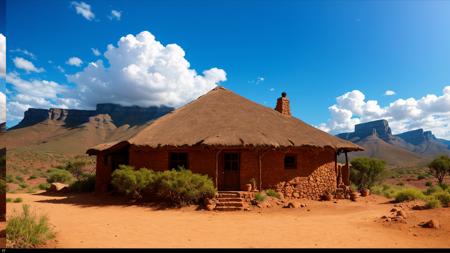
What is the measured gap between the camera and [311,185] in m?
15.0

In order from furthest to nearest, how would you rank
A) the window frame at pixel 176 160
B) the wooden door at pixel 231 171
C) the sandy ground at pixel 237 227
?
the window frame at pixel 176 160
the wooden door at pixel 231 171
the sandy ground at pixel 237 227

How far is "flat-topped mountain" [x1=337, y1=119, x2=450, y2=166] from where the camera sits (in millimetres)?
67706

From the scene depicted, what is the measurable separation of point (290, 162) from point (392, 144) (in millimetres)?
89704

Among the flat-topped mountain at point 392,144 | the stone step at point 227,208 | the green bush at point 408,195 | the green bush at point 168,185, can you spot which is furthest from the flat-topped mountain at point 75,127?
the flat-topped mountain at point 392,144

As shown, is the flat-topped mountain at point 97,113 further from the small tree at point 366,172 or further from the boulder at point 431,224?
the boulder at point 431,224

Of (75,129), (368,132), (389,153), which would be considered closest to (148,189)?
(75,129)

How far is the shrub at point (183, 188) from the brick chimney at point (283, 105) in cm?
853

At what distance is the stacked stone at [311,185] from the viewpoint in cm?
1445

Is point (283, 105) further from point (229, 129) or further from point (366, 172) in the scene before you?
point (366, 172)

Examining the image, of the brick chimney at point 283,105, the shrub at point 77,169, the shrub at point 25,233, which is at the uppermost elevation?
the brick chimney at point 283,105

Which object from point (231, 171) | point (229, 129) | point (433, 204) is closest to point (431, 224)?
point (433, 204)

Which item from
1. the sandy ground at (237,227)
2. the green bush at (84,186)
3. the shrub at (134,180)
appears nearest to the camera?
the sandy ground at (237,227)

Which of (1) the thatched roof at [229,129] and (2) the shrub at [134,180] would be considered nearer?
(2) the shrub at [134,180]

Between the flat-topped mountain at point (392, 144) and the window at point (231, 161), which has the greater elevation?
the flat-topped mountain at point (392, 144)
